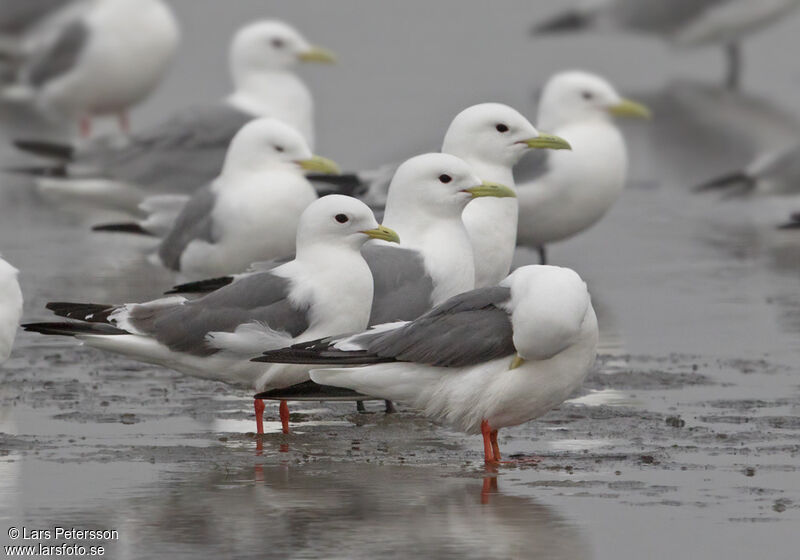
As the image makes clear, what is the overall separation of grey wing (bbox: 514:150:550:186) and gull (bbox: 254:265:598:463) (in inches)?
152

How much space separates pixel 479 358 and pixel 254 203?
10.8ft

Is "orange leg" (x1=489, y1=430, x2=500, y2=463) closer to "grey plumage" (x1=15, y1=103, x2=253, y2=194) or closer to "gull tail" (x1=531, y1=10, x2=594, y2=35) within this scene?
"grey plumage" (x1=15, y1=103, x2=253, y2=194)

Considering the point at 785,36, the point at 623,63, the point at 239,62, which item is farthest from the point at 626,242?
the point at 785,36

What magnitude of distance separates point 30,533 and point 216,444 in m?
1.44

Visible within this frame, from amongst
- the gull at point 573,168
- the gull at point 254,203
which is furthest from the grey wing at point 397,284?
the gull at point 573,168

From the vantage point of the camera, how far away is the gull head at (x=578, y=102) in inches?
457

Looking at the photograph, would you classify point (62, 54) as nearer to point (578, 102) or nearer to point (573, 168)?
point (578, 102)

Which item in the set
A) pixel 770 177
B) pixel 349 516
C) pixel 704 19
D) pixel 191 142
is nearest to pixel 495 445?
pixel 349 516

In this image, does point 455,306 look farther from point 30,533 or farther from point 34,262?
point 34,262

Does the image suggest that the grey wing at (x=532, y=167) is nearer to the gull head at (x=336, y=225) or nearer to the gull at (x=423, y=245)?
the gull at (x=423, y=245)

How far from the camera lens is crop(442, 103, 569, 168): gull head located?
31.2 feet

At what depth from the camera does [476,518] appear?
6234 millimetres

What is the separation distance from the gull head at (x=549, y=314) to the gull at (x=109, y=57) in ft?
32.2

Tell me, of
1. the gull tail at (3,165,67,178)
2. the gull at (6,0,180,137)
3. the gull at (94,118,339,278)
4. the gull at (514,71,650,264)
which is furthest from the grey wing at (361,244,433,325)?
the gull at (6,0,180,137)
